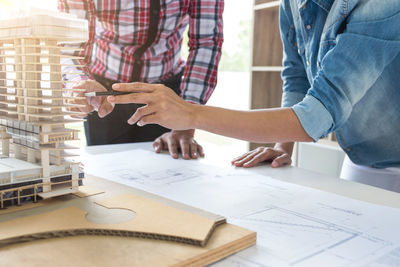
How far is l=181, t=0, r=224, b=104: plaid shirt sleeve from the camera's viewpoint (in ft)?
4.81

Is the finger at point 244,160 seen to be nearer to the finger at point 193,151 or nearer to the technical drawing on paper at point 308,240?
the finger at point 193,151

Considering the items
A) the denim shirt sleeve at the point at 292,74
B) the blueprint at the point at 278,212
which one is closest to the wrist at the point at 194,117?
the blueprint at the point at 278,212

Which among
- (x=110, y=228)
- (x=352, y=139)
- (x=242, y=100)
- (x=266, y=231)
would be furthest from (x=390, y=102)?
(x=242, y=100)

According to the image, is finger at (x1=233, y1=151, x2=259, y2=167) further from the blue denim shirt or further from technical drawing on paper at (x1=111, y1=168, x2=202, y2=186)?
the blue denim shirt

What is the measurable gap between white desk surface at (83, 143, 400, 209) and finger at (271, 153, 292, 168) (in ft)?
0.05

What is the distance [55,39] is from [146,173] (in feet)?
1.32

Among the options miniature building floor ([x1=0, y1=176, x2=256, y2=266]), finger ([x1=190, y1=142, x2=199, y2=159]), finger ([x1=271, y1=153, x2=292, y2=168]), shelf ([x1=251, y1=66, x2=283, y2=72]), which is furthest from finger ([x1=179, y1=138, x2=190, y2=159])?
shelf ([x1=251, y1=66, x2=283, y2=72])

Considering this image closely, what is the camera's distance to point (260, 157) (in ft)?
3.57

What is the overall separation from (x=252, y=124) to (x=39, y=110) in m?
A: 0.42

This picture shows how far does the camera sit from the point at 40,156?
2.24 feet

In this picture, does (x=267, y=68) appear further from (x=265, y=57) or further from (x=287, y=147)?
(x=287, y=147)

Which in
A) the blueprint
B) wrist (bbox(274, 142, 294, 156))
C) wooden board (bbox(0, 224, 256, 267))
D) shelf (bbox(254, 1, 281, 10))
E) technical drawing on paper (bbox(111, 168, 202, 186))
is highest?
shelf (bbox(254, 1, 281, 10))

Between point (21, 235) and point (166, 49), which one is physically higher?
point (166, 49)

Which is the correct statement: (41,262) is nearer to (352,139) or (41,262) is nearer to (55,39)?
(55,39)
